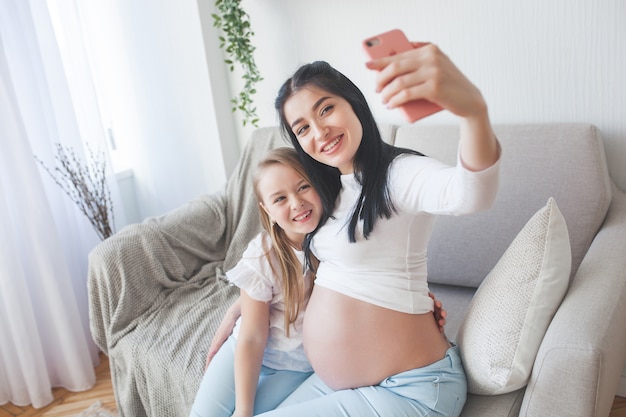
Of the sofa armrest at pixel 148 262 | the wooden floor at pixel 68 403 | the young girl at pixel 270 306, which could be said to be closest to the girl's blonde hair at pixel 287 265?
the young girl at pixel 270 306

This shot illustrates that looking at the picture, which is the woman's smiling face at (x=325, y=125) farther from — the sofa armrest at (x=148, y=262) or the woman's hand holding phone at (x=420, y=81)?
the sofa armrest at (x=148, y=262)

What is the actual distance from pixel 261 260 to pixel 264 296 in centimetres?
8

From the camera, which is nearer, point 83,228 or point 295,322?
point 295,322

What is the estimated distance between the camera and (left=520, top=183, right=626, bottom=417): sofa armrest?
3.07 feet

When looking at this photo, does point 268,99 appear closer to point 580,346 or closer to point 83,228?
point 83,228

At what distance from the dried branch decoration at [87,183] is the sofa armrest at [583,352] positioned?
1.76 metres

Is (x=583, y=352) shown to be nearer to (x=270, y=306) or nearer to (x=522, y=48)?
(x=270, y=306)

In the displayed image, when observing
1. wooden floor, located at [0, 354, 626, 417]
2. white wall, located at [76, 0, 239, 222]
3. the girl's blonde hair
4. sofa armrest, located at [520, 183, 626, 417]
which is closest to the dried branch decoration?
white wall, located at [76, 0, 239, 222]

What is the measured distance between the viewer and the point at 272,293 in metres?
1.28

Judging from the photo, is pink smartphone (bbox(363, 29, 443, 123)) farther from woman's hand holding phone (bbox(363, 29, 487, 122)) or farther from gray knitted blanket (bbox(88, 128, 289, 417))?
gray knitted blanket (bbox(88, 128, 289, 417))

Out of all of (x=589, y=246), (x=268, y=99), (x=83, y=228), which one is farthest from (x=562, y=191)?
(x=83, y=228)

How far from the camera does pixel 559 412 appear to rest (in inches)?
37.7

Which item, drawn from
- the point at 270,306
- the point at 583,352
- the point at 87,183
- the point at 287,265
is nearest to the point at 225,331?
the point at 270,306

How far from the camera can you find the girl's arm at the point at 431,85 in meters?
0.70
